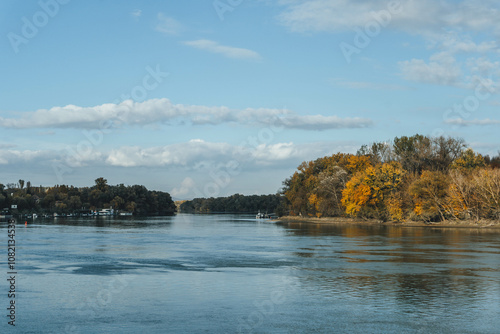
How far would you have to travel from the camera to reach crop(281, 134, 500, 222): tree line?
333 ft

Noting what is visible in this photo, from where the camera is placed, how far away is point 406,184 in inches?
4594

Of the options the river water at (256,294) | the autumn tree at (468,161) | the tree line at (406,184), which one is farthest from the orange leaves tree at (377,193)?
the river water at (256,294)

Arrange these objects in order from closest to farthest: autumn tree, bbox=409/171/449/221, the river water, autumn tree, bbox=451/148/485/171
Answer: the river water
autumn tree, bbox=409/171/449/221
autumn tree, bbox=451/148/485/171

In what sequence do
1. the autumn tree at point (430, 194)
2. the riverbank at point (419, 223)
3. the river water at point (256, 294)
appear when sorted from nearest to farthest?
the river water at point (256, 294), the riverbank at point (419, 223), the autumn tree at point (430, 194)

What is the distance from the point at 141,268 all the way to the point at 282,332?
68.4 ft

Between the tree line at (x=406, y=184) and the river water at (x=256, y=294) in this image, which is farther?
the tree line at (x=406, y=184)

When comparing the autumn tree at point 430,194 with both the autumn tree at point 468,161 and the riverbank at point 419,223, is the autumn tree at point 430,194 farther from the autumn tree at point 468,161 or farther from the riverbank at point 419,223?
the autumn tree at point 468,161

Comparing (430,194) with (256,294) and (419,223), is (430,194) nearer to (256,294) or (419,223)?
(419,223)

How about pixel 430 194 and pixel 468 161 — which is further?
pixel 468 161

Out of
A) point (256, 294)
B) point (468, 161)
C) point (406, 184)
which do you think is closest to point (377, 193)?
point (406, 184)

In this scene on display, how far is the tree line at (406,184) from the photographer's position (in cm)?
10144

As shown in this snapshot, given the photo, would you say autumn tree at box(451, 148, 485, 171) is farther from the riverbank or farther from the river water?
the river water

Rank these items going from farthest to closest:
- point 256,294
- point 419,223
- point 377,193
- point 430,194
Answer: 1. point 377,193
2. point 419,223
3. point 430,194
4. point 256,294

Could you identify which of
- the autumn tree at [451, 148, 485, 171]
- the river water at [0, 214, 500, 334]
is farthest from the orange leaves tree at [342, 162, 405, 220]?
the river water at [0, 214, 500, 334]
